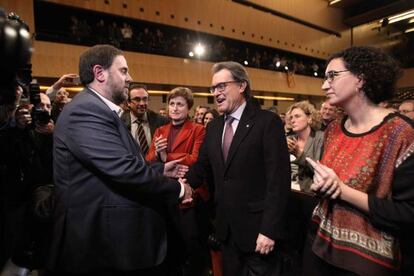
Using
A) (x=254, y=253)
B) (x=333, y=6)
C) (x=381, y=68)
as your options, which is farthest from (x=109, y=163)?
(x=333, y=6)

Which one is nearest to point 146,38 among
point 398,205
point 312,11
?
point 312,11

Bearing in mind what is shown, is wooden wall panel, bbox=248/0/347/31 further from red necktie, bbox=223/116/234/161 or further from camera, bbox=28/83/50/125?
camera, bbox=28/83/50/125

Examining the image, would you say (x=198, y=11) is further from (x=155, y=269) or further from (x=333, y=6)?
(x=155, y=269)

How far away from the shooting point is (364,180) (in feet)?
3.88

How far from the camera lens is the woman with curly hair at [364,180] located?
1117 millimetres

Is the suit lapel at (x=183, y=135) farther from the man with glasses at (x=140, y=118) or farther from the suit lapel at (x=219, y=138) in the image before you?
the man with glasses at (x=140, y=118)

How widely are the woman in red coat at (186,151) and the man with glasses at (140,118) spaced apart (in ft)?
1.55

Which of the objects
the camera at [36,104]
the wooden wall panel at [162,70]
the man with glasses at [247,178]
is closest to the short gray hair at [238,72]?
the man with glasses at [247,178]

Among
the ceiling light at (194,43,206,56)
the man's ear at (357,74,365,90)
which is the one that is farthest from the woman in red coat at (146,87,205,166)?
the ceiling light at (194,43,206,56)

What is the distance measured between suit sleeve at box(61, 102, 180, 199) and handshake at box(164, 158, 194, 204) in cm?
23

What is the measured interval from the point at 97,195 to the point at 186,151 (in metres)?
1.10

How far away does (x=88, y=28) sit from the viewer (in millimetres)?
7832

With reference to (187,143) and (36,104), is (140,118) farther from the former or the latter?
(36,104)

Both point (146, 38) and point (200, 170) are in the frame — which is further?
point (146, 38)
